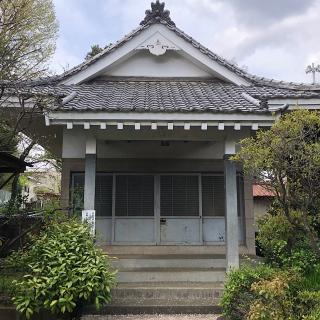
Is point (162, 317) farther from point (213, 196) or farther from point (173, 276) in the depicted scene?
point (213, 196)

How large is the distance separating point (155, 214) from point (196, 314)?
11.2 ft

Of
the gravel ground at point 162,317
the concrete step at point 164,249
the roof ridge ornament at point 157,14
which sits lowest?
the gravel ground at point 162,317

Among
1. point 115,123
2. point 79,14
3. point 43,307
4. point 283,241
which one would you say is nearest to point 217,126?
point 115,123

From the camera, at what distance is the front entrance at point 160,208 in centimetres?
1010

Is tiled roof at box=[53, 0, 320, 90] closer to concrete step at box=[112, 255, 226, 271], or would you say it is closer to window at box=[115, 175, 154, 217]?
window at box=[115, 175, 154, 217]

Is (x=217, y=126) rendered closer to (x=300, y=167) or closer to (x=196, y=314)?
(x=300, y=167)

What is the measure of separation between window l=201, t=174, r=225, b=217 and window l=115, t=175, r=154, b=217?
1.32 metres

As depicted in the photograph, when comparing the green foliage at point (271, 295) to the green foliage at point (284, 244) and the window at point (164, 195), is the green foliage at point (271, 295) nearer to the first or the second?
the green foliage at point (284, 244)

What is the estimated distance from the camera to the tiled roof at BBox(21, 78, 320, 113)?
807cm

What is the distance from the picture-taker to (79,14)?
11023 mm

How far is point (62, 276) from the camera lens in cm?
628

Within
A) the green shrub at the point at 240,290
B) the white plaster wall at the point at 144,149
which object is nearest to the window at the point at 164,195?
the white plaster wall at the point at 144,149

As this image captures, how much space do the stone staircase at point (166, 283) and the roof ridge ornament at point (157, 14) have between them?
242 inches

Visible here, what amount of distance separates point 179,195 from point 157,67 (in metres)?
3.63
